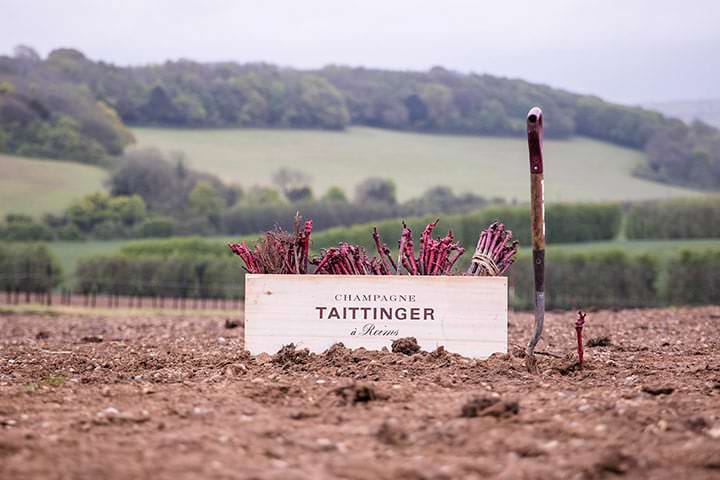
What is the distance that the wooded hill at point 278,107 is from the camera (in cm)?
8844

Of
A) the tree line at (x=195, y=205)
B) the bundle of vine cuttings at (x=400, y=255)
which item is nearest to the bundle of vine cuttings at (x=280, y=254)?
the bundle of vine cuttings at (x=400, y=255)

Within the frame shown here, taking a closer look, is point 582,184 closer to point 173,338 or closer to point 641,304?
point 641,304

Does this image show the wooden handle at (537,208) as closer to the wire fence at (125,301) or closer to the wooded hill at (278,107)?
the wire fence at (125,301)

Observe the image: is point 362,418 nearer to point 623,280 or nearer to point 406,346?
point 406,346

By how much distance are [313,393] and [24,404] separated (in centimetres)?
219

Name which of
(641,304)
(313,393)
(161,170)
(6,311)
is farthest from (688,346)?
(161,170)

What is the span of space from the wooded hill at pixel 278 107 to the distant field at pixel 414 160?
156cm

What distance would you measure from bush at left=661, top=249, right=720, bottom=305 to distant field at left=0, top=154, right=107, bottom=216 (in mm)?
52950

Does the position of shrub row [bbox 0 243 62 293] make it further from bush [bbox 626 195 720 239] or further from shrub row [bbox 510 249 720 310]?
bush [bbox 626 195 720 239]

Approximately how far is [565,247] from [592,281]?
43.9 feet

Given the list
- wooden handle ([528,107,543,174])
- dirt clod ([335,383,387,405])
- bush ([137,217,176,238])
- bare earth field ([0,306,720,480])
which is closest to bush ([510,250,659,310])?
bare earth field ([0,306,720,480])

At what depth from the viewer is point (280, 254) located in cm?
1243

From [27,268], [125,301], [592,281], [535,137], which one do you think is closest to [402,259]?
[535,137]

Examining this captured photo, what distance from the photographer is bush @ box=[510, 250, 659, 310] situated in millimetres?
55031
